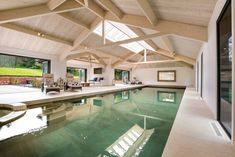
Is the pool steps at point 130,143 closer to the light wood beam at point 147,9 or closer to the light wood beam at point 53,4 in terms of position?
the light wood beam at point 147,9

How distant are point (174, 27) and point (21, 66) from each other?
11577mm

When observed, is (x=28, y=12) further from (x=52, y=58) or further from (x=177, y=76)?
(x=177, y=76)

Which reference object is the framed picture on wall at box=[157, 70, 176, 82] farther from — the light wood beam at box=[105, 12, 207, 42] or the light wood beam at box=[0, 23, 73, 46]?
the light wood beam at box=[105, 12, 207, 42]

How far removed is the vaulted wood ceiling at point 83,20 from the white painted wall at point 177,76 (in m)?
8.25

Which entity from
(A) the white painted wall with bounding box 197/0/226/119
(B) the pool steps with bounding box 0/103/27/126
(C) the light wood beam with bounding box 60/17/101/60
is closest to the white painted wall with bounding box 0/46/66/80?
(C) the light wood beam with bounding box 60/17/101/60

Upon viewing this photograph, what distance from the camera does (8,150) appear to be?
2.26m

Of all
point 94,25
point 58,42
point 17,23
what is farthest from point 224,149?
point 58,42

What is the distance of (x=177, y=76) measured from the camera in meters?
15.4

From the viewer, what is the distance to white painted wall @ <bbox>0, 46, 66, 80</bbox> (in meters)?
7.79

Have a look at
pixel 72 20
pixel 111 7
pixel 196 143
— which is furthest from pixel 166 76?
pixel 196 143

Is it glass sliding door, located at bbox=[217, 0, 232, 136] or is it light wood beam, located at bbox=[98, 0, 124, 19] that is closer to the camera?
glass sliding door, located at bbox=[217, 0, 232, 136]

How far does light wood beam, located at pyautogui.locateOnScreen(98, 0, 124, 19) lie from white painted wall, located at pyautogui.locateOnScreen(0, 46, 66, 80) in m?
5.90

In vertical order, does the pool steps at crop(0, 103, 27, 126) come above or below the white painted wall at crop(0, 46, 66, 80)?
below

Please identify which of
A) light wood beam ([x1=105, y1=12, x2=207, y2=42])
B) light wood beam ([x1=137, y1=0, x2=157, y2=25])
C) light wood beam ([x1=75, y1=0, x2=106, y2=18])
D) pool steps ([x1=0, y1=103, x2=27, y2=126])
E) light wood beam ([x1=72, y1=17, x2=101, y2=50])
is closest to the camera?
pool steps ([x1=0, y1=103, x2=27, y2=126])
